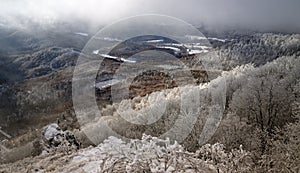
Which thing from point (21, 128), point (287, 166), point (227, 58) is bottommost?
point (21, 128)

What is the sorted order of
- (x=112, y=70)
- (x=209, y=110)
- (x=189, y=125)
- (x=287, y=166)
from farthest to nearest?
1. (x=112, y=70)
2. (x=209, y=110)
3. (x=189, y=125)
4. (x=287, y=166)

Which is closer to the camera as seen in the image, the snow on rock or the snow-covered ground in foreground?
the snow-covered ground in foreground

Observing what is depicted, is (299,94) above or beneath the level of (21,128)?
above

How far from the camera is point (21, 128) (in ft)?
358

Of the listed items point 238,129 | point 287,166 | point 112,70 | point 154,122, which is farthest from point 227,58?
point 287,166

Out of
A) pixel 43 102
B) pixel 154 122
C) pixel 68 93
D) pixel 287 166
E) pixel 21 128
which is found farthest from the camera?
pixel 68 93

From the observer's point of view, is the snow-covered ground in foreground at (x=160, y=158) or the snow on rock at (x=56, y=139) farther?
the snow on rock at (x=56, y=139)

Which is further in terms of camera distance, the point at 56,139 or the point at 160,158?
the point at 56,139

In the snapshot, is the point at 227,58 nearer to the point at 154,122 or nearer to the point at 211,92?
the point at 211,92

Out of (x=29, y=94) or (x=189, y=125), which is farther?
(x=29, y=94)

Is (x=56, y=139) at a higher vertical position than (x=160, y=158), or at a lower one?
lower

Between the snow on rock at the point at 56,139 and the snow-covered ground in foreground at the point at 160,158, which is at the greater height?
the snow-covered ground in foreground at the point at 160,158

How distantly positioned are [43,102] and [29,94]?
16.9 m

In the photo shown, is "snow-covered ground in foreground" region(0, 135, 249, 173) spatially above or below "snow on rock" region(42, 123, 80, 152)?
above
